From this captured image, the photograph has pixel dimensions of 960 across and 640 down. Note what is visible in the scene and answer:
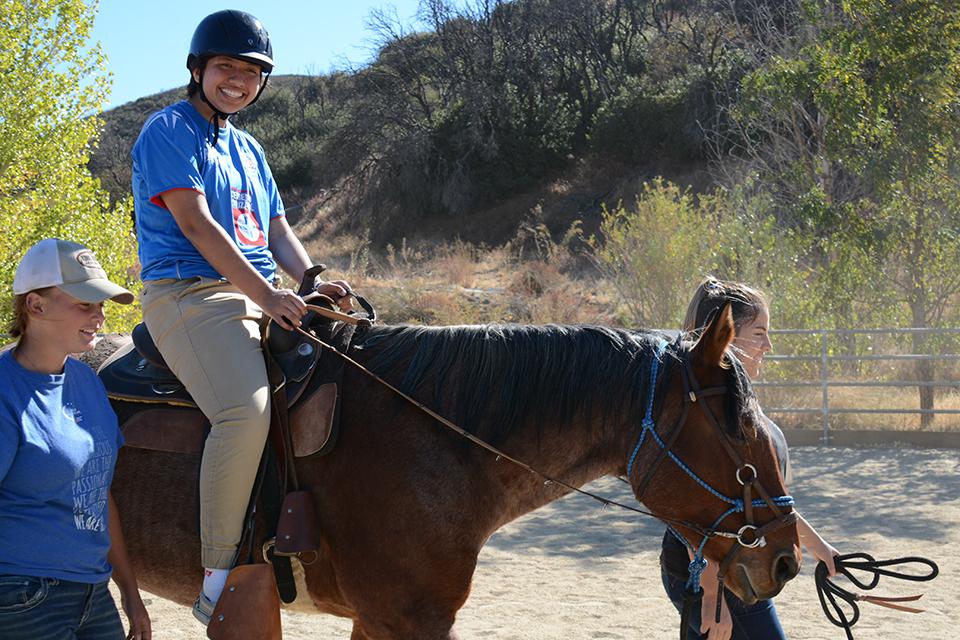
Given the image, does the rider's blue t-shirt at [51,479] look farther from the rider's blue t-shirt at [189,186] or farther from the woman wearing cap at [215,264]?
the rider's blue t-shirt at [189,186]

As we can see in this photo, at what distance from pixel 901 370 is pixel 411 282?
437 inches

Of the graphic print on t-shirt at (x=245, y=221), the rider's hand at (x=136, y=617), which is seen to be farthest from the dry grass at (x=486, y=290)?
the rider's hand at (x=136, y=617)

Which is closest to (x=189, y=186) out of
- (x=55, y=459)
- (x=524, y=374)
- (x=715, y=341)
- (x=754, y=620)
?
(x=55, y=459)

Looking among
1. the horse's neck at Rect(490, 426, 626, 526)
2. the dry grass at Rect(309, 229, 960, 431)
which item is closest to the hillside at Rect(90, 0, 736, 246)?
the dry grass at Rect(309, 229, 960, 431)

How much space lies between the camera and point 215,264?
3023mm

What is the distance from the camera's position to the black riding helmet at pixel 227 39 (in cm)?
321

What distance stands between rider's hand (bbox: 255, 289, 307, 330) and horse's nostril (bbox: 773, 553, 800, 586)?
171cm

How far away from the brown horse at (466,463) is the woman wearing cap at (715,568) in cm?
35

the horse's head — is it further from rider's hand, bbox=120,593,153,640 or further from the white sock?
rider's hand, bbox=120,593,153,640

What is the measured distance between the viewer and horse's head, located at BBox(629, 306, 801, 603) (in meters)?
2.90

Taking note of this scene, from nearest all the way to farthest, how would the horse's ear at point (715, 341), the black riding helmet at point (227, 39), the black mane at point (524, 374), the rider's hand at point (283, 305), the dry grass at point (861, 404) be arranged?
the horse's ear at point (715, 341) < the rider's hand at point (283, 305) < the black mane at point (524, 374) < the black riding helmet at point (227, 39) < the dry grass at point (861, 404)

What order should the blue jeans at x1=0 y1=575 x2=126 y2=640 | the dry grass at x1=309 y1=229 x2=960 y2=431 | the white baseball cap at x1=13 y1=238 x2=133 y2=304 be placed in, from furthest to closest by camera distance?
the dry grass at x1=309 y1=229 x2=960 y2=431 < the white baseball cap at x1=13 y1=238 x2=133 y2=304 < the blue jeans at x1=0 y1=575 x2=126 y2=640

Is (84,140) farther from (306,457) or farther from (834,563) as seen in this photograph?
(834,563)

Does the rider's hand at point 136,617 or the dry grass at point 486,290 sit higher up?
the rider's hand at point 136,617
